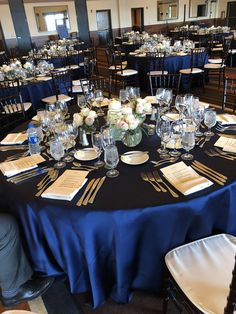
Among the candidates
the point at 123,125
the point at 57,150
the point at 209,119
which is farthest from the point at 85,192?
the point at 209,119

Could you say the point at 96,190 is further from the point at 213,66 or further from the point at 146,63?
the point at 213,66

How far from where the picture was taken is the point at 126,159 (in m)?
1.66

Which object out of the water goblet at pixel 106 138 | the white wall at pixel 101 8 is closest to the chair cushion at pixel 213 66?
the water goblet at pixel 106 138

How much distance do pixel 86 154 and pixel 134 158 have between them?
33 cm

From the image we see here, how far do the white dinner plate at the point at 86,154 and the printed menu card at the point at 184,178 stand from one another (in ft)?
1.58

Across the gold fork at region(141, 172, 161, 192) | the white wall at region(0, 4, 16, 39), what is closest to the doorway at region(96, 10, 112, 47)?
the white wall at region(0, 4, 16, 39)

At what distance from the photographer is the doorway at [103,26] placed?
13.6m

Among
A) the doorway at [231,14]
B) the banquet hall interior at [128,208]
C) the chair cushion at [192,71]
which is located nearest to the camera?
the banquet hall interior at [128,208]

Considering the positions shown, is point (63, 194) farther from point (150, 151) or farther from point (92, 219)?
point (150, 151)

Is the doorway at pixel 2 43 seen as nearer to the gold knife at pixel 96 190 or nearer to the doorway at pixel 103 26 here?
the doorway at pixel 103 26

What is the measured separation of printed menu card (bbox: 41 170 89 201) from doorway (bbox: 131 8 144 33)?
14289mm

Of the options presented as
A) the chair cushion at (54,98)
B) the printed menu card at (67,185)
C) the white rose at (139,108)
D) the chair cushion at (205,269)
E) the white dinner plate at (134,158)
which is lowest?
the chair cushion at (205,269)

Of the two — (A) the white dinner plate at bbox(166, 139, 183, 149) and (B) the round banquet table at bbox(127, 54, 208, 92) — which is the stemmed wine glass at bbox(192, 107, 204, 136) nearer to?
(A) the white dinner plate at bbox(166, 139, 183, 149)

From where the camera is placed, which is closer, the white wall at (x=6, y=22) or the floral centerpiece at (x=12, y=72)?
the floral centerpiece at (x=12, y=72)
